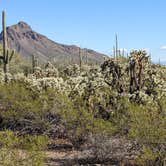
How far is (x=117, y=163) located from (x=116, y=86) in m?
5.22

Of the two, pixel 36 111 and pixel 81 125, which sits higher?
pixel 36 111

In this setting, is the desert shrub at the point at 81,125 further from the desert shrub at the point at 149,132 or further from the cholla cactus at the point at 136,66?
the cholla cactus at the point at 136,66

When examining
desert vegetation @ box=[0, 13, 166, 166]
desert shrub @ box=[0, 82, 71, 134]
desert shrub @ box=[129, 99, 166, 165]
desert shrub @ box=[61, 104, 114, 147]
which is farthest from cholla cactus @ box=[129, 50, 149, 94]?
desert shrub @ box=[129, 99, 166, 165]

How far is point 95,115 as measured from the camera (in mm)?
13430

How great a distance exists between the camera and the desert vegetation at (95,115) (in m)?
9.46

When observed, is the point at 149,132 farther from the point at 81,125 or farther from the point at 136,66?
the point at 136,66

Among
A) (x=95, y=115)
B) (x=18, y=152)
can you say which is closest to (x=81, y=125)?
(x=95, y=115)

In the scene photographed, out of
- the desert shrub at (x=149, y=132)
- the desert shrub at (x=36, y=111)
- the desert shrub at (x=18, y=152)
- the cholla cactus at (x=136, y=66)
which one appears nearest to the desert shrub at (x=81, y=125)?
the desert shrub at (x=36, y=111)

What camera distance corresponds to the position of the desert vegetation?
9.46 metres

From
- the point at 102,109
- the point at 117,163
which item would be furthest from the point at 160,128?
the point at 102,109

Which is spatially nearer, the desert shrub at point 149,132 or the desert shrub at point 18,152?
the desert shrub at point 18,152

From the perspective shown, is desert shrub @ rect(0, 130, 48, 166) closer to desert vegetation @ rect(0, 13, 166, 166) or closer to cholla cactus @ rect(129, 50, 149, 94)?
desert vegetation @ rect(0, 13, 166, 166)

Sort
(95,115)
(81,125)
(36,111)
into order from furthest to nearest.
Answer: (36,111), (95,115), (81,125)

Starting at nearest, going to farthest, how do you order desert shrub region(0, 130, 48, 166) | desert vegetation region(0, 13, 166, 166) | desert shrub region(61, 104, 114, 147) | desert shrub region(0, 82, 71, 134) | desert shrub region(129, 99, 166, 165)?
desert shrub region(0, 130, 48, 166)
desert vegetation region(0, 13, 166, 166)
desert shrub region(129, 99, 166, 165)
desert shrub region(61, 104, 114, 147)
desert shrub region(0, 82, 71, 134)
